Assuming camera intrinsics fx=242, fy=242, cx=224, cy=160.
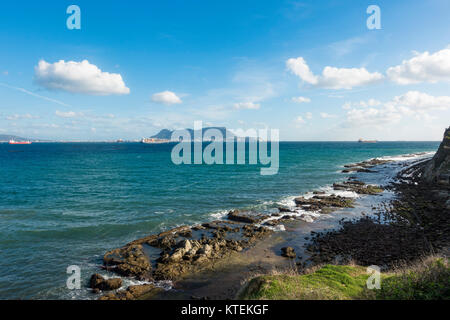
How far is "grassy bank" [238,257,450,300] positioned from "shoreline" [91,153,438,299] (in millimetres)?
5554

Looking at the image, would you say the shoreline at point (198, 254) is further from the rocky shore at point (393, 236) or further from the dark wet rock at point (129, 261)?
the rocky shore at point (393, 236)

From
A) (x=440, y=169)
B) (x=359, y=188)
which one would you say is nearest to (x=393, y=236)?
(x=359, y=188)

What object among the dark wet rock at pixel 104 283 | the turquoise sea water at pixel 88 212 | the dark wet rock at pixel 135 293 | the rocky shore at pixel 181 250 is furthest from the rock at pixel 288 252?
the dark wet rock at pixel 104 283

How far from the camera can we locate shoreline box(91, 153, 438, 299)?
15727 millimetres

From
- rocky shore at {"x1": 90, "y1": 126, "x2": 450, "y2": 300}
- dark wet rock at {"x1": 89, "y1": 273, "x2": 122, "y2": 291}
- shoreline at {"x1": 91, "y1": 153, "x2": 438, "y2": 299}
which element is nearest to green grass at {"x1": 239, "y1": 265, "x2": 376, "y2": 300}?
shoreline at {"x1": 91, "y1": 153, "x2": 438, "y2": 299}

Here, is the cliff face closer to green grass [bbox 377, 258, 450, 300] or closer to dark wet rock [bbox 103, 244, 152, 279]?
green grass [bbox 377, 258, 450, 300]

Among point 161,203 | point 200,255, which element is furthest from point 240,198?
point 200,255

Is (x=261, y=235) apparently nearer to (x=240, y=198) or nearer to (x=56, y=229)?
(x=240, y=198)

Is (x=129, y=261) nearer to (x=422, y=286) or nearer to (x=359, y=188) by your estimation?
(x=422, y=286)

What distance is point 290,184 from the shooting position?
5194 cm

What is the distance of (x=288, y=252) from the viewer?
20.3 m

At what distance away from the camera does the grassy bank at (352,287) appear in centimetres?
860

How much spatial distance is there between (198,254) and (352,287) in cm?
1201
